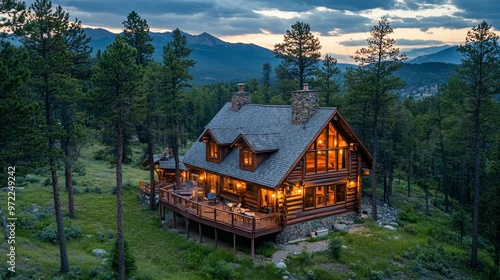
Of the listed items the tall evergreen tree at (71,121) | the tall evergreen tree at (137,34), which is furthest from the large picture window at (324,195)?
the tall evergreen tree at (137,34)

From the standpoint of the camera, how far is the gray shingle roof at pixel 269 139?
21.7 m

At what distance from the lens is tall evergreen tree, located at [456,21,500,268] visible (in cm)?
2156

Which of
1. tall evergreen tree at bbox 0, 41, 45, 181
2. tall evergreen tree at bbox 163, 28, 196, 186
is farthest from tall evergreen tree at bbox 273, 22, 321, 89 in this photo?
tall evergreen tree at bbox 0, 41, 45, 181

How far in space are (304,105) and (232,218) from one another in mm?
9280

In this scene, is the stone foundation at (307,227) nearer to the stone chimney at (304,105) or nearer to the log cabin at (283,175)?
the log cabin at (283,175)

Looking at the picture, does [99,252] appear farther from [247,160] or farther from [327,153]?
[327,153]

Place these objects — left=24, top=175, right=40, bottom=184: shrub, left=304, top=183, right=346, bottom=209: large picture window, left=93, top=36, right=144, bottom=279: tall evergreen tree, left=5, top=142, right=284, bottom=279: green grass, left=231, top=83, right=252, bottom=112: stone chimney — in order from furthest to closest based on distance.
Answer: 1. left=24, top=175, right=40, bottom=184: shrub
2. left=231, top=83, right=252, bottom=112: stone chimney
3. left=304, top=183, right=346, bottom=209: large picture window
4. left=5, top=142, right=284, bottom=279: green grass
5. left=93, top=36, right=144, bottom=279: tall evergreen tree

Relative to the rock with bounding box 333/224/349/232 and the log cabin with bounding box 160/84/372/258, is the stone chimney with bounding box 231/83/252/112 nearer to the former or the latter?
the log cabin with bounding box 160/84/372/258

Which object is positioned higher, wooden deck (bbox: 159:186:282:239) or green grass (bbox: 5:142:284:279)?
wooden deck (bbox: 159:186:282:239)

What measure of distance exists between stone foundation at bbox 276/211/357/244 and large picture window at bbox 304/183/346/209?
3.30 ft

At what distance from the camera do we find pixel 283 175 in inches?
810

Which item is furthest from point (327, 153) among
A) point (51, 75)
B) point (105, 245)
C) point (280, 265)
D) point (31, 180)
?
point (31, 180)

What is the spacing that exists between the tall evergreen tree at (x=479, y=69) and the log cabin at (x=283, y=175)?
24.2 ft

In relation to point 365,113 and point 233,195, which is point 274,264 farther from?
point 365,113
